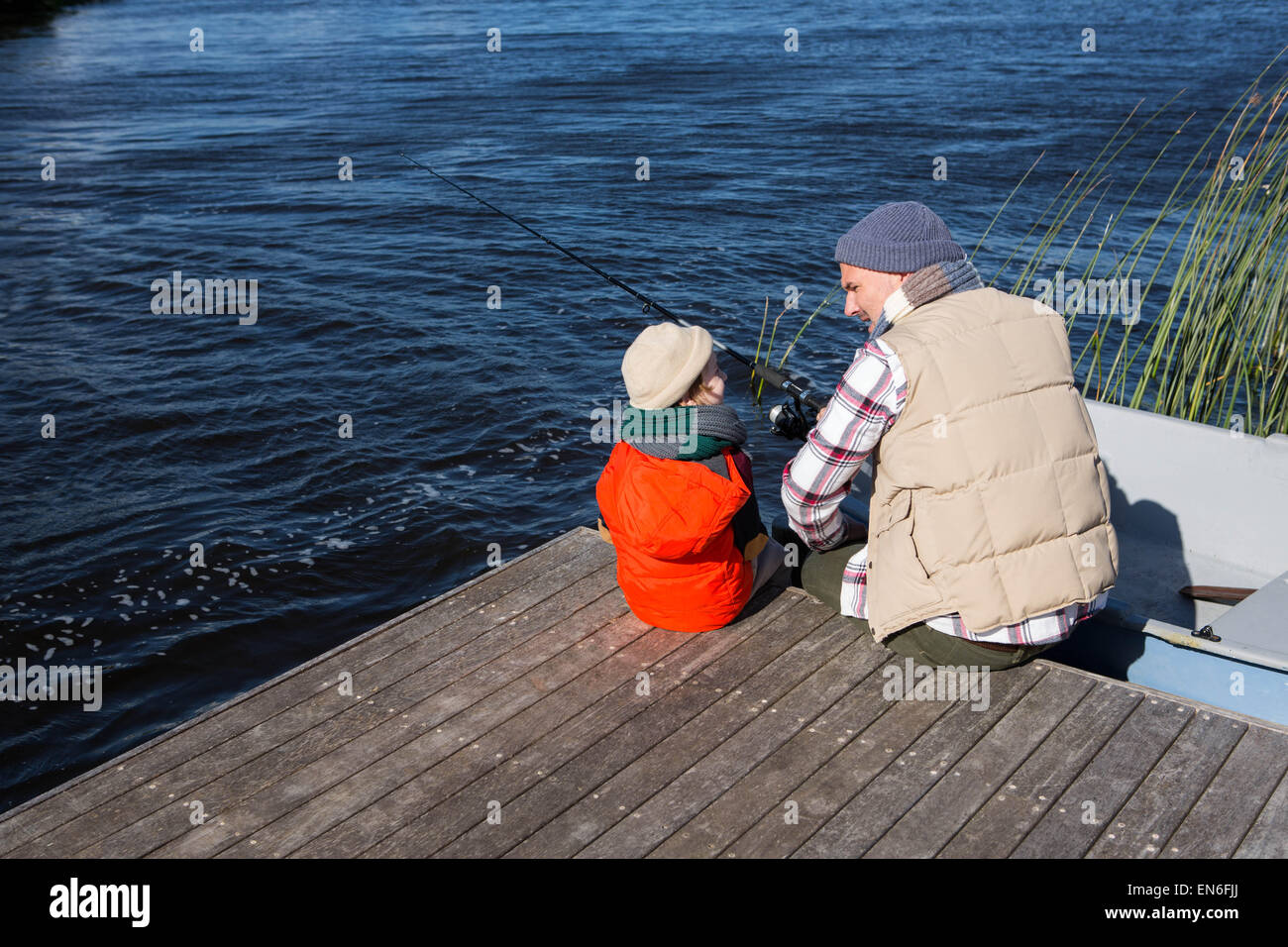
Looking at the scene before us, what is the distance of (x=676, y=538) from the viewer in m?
3.51

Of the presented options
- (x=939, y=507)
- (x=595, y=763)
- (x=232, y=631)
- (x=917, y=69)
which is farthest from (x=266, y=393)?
(x=917, y=69)

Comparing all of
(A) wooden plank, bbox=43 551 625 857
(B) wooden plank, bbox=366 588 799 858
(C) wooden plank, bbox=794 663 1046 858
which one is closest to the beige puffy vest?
(C) wooden plank, bbox=794 663 1046 858

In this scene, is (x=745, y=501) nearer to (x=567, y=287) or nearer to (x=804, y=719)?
(x=804, y=719)

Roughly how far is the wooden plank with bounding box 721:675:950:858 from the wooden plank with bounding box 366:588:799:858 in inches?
22.5

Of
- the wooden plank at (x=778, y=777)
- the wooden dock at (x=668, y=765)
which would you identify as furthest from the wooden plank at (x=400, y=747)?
the wooden plank at (x=778, y=777)

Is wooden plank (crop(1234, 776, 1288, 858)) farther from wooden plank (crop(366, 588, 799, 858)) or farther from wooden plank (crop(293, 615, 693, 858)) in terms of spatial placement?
wooden plank (crop(293, 615, 693, 858))

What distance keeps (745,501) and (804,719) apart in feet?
2.21

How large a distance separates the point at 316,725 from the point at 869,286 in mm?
2022

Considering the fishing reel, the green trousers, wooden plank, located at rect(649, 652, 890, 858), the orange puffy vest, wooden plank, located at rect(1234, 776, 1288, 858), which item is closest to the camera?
wooden plank, located at rect(1234, 776, 1288, 858)

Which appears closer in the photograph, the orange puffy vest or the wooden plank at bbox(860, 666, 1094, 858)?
the wooden plank at bbox(860, 666, 1094, 858)

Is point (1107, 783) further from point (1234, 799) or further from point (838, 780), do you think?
point (838, 780)

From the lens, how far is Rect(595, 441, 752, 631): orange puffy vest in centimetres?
350

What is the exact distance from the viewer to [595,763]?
10.8 feet

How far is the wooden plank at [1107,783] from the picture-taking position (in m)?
2.95
